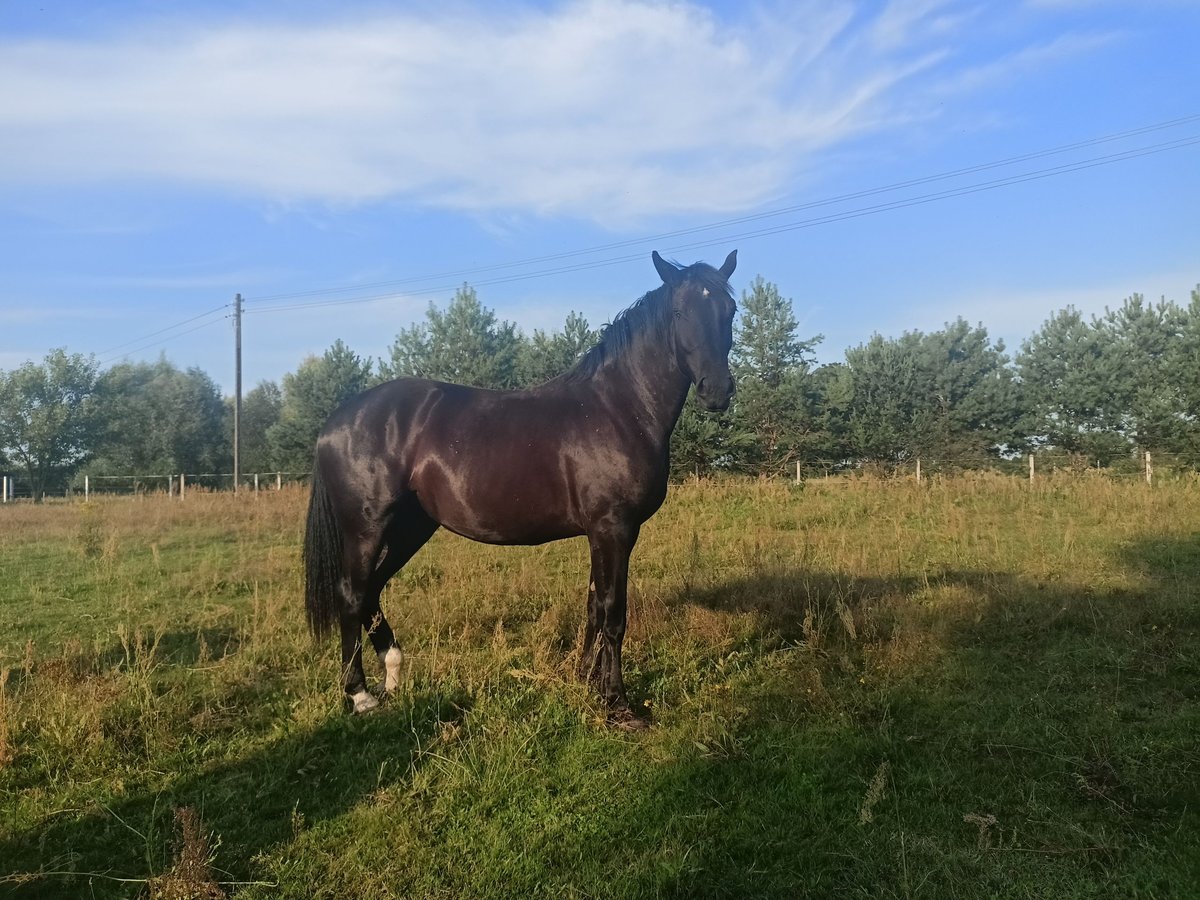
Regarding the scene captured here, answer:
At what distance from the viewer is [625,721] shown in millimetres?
3924

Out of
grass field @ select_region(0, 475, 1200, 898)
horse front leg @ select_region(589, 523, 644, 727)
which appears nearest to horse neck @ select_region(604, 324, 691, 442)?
horse front leg @ select_region(589, 523, 644, 727)

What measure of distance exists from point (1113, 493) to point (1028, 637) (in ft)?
29.5

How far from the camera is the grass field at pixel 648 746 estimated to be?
8.57 feet

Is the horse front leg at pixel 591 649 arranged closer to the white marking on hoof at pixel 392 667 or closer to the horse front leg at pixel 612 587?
the horse front leg at pixel 612 587

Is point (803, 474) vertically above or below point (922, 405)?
below

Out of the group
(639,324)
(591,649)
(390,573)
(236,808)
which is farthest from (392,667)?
(639,324)

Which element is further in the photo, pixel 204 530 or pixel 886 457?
pixel 886 457

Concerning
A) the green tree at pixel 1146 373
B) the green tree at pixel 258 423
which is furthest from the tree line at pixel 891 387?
the green tree at pixel 258 423

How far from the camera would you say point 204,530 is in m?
12.6

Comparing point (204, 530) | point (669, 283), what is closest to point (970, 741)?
point (669, 283)

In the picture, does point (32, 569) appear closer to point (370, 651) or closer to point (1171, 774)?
point (370, 651)

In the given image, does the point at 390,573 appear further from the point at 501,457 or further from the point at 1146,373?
the point at 1146,373

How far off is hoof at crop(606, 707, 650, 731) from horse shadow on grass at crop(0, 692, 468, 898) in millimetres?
848

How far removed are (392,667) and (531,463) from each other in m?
1.62
